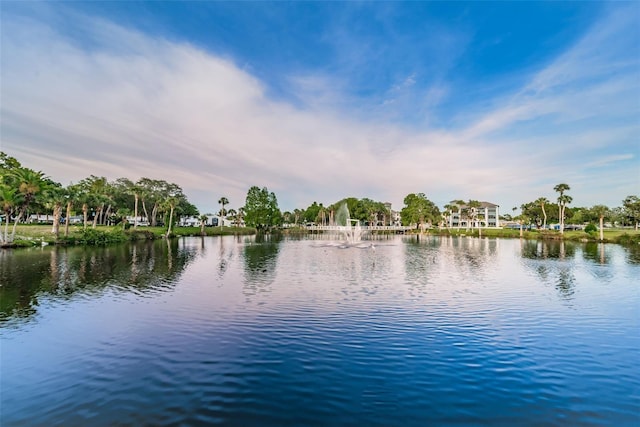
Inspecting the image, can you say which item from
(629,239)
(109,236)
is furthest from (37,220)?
(629,239)

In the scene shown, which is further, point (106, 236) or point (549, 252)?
point (106, 236)

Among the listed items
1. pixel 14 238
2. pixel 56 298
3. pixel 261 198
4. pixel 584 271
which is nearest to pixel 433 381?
pixel 56 298

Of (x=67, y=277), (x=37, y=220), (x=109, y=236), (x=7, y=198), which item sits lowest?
(x=67, y=277)

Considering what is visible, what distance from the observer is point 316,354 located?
12938mm

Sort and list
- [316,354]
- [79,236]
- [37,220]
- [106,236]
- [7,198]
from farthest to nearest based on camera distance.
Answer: [37,220] → [106,236] → [79,236] → [7,198] → [316,354]

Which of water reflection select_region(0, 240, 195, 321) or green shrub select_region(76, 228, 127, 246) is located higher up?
green shrub select_region(76, 228, 127, 246)

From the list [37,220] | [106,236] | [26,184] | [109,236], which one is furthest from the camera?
[37,220]

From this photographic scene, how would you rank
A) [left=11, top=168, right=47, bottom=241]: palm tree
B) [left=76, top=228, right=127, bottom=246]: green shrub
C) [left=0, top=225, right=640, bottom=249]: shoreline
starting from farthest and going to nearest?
1. [left=76, top=228, right=127, bottom=246]: green shrub
2. [left=0, top=225, right=640, bottom=249]: shoreline
3. [left=11, top=168, right=47, bottom=241]: palm tree

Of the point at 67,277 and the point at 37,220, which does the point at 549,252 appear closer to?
the point at 67,277

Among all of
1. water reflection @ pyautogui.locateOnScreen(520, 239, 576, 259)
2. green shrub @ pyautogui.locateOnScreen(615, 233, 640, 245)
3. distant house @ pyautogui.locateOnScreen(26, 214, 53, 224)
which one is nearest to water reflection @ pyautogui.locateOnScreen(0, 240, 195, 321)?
water reflection @ pyautogui.locateOnScreen(520, 239, 576, 259)

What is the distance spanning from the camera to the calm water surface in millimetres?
8992

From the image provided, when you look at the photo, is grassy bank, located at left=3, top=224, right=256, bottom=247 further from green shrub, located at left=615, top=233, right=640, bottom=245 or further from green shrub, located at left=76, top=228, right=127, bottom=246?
green shrub, located at left=615, top=233, right=640, bottom=245

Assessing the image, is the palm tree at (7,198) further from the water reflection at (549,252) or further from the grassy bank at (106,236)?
the water reflection at (549,252)

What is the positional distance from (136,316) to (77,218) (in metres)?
134
